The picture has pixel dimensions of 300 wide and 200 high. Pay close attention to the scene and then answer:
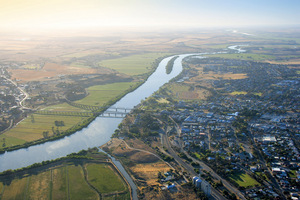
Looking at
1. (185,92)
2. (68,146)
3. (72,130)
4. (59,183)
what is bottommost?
(59,183)

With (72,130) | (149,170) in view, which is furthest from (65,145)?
(149,170)

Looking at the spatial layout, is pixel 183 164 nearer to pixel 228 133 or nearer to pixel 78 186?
pixel 228 133

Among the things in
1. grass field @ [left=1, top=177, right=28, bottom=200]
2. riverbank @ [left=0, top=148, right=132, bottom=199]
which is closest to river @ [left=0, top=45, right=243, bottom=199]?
riverbank @ [left=0, top=148, right=132, bottom=199]

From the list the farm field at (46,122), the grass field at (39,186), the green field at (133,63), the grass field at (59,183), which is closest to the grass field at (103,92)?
the farm field at (46,122)

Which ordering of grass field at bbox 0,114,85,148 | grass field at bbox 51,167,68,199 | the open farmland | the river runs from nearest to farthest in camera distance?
1. grass field at bbox 51,167,68,199
2. the river
3. grass field at bbox 0,114,85,148
4. the open farmland

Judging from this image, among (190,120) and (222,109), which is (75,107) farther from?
(222,109)

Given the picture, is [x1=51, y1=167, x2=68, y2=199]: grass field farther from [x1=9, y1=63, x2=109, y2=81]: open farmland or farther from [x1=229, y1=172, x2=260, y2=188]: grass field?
[x1=9, y1=63, x2=109, y2=81]: open farmland
